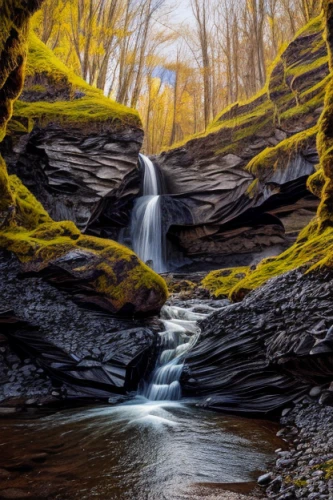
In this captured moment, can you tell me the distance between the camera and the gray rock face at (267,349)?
4.97 m

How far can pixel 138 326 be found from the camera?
790 cm

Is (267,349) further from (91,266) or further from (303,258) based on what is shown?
(91,266)

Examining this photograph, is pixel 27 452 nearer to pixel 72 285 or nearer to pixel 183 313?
pixel 72 285

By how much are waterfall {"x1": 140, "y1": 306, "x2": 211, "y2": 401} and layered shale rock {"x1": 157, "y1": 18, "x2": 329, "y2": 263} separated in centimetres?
871

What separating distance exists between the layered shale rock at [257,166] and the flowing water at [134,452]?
1159 cm

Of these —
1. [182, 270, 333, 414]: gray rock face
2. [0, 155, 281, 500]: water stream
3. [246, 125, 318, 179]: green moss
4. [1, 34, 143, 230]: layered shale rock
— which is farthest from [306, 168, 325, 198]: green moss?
[1, 34, 143, 230]: layered shale rock

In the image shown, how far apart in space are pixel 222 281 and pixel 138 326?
6.67m

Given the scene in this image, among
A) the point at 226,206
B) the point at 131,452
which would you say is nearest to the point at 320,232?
the point at 131,452

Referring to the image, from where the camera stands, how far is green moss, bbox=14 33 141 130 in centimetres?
1394

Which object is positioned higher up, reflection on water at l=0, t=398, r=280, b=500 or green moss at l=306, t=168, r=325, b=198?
green moss at l=306, t=168, r=325, b=198

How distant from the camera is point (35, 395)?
6426 millimetres

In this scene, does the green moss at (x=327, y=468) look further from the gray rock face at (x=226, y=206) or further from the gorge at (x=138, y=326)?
the gray rock face at (x=226, y=206)

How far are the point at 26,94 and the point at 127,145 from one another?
4.08 m

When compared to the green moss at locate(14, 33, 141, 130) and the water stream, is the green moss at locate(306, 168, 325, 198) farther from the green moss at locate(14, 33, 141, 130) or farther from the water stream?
the green moss at locate(14, 33, 141, 130)
